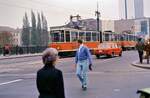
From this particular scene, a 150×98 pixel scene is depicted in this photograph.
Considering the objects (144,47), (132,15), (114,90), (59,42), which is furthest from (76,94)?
(132,15)

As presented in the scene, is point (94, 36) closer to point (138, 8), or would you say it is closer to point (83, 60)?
point (83, 60)

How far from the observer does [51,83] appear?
21.3 ft

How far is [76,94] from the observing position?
15.0 meters

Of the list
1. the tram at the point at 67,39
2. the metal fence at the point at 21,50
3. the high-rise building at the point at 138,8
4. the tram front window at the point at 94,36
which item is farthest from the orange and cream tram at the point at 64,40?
the high-rise building at the point at 138,8

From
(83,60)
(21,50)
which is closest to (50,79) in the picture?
(83,60)

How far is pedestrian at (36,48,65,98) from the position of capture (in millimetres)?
6452

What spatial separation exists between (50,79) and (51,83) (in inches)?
2.6

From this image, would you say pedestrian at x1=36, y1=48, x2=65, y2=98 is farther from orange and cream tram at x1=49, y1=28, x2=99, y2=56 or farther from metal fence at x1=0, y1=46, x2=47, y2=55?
metal fence at x1=0, y1=46, x2=47, y2=55

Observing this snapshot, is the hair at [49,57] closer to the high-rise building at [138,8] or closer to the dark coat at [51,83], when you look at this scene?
the dark coat at [51,83]

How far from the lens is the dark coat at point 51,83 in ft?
21.2

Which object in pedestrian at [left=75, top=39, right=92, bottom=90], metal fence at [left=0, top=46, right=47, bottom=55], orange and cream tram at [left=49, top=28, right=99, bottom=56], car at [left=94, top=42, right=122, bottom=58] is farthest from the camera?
metal fence at [left=0, top=46, right=47, bottom=55]

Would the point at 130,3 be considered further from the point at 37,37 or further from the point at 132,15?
the point at 37,37

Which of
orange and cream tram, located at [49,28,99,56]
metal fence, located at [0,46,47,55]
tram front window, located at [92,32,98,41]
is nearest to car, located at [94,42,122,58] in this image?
orange and cream tram, located at [49,28,99,56]

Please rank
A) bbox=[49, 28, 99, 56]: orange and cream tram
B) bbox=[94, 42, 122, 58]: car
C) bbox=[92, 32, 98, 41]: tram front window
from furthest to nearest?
bbox=[92, 32, 98, 41]: tram front window, bbox=[49, 28, 99, 56]: orange and cream tram, bbox=[94, 42, 122, 58]: car
